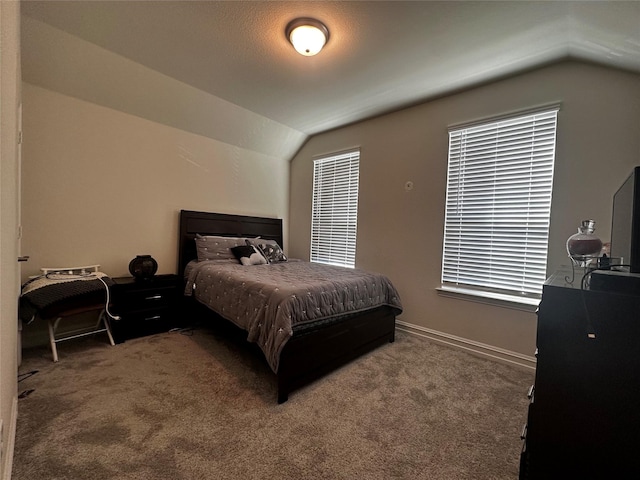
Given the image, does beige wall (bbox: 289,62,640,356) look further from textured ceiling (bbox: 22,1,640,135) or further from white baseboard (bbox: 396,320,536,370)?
textured ceiling (bbox: 22,1,640,135)

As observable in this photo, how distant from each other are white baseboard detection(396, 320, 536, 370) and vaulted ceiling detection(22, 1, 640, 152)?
245 cm

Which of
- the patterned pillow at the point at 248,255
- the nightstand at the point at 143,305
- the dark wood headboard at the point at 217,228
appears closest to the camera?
the nightstand at the point at 143,305

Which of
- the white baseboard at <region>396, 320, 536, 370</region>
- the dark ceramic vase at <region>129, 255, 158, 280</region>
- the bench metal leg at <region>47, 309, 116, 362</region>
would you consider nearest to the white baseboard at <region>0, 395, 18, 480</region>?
the bench metal leg at <region>47, 309, 116, 362</region>

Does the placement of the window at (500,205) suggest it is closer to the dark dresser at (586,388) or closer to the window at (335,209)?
the window at (335,209)

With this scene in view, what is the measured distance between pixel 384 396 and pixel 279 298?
41.9 inches

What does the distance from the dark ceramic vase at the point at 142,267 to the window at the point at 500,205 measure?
130 inches

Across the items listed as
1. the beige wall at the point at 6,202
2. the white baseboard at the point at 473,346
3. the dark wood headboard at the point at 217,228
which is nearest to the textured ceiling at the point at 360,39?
the beige wall at the point at 6,202

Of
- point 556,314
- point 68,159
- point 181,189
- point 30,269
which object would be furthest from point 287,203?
point 556,314

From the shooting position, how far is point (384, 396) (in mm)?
1976

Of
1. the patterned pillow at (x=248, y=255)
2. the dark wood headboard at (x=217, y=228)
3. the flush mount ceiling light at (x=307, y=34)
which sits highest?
the flush mount ceiling light at (x=307, y=34)

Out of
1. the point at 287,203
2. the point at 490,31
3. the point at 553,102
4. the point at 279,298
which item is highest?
the point at 490,31

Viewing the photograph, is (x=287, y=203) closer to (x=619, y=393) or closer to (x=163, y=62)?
(x=163, y=62)

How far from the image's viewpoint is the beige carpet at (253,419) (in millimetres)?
1354

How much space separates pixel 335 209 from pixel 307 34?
237 centimetres
